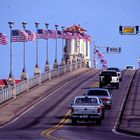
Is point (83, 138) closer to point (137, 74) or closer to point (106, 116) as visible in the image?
point (106, 116)

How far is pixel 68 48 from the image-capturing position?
14975 centimetres

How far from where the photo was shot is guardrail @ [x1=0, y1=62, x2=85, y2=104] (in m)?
68.3

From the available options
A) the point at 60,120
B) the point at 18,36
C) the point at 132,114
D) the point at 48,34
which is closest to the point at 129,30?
the point at 48,34

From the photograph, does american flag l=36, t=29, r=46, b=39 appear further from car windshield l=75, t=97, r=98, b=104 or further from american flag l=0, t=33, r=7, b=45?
car windshield l=75, t=97, r=98, b=104

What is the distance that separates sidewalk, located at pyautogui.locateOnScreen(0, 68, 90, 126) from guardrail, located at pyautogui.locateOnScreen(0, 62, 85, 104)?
0.54 m

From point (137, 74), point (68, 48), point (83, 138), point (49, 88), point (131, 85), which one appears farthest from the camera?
point (68, 48)

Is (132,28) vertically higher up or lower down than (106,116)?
higher up

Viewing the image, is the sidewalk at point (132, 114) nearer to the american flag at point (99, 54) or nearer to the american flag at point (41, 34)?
the american flag at point (41, 34)

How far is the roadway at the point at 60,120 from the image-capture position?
3934cm

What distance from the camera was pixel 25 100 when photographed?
7038 centimetres

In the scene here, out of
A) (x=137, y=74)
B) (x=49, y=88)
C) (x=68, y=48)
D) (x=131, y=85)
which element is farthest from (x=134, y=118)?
(x=68, y=48)

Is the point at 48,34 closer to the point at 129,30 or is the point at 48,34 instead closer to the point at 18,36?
the point at 129,30

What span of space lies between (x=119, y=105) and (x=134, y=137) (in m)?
26.8

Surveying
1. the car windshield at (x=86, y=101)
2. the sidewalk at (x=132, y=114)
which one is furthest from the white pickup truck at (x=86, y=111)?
the sidewalk at (x=132, y=114)
